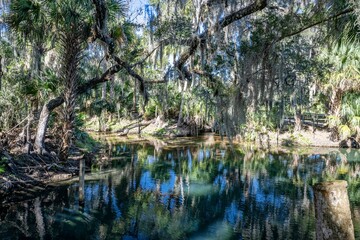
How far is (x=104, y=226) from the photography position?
29.1 ft

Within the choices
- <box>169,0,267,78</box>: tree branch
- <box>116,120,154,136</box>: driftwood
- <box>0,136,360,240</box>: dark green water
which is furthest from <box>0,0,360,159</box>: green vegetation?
<box>116,120,154,136</box>: driftwood

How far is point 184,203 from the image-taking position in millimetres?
11086

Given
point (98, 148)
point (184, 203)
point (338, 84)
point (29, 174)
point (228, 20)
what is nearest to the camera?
point (228, 20)

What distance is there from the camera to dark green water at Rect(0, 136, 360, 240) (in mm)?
8594

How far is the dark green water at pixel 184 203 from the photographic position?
8.59 meters

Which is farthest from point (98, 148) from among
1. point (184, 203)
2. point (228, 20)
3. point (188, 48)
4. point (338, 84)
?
point (338, 84)

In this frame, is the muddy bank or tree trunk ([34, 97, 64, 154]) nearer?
the muddy bank

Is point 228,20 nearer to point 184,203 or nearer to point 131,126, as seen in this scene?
point 184,203

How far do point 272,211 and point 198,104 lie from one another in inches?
693

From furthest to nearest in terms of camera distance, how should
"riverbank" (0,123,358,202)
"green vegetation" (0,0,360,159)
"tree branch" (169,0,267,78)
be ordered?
"riverbank" (0,123,358,202)
"green vegetation" (0,0,360,159)
"tree branch" (169,0,267,78)

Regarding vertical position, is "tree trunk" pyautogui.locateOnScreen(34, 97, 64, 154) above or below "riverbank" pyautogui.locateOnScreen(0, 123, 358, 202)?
above

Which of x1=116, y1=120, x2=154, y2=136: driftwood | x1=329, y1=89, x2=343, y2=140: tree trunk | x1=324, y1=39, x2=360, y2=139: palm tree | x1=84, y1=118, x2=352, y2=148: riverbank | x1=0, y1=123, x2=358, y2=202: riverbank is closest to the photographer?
x1=0, y1=123, x2=358, y2=202: riverbank

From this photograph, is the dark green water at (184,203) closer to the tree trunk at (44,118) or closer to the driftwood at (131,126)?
the tree trunk at (44,118)

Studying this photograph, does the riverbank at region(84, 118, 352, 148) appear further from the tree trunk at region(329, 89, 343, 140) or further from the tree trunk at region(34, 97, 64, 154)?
the tree trunk at region(34, 97, 64, 154)
